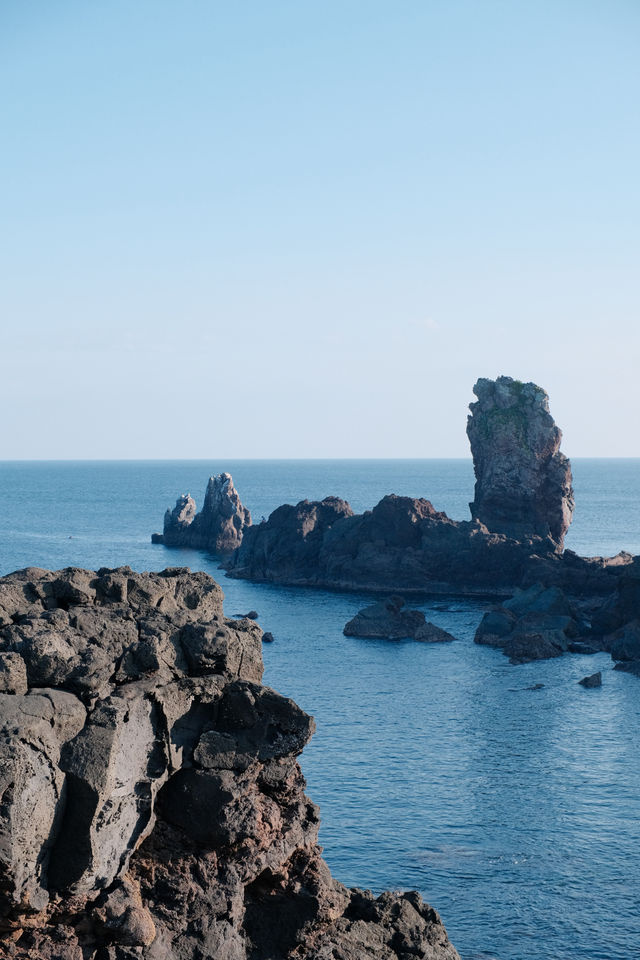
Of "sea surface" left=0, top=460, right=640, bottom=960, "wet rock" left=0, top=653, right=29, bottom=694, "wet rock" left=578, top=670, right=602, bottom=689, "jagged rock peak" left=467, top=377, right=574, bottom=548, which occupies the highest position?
"jagged rock peak" left=467, top=377, right=574, bottom=548

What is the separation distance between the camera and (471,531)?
409 feet

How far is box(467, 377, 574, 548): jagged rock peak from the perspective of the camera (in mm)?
132375

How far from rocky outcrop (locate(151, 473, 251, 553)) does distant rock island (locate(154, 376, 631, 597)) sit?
2736 cm

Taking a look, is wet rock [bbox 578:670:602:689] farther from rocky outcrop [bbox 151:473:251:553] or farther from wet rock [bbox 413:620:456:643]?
rocky outcrop [bbox 151:473:251:553]

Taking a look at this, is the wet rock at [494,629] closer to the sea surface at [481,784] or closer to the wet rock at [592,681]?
the sea surface at [481,784]

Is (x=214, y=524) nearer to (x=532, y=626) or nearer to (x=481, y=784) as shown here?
(x=532, y=626)

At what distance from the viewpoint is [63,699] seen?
64.1 ft

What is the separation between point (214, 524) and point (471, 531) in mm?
64454

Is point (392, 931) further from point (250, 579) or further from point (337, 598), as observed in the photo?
point (250, 579)

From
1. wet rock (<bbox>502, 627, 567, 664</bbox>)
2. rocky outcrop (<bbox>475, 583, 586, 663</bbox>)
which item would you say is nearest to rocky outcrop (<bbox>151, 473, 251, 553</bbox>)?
rocky outcrop (<bbox>475, 583, 586, 663</bbox>)

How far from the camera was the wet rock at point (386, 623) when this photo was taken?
99188mm

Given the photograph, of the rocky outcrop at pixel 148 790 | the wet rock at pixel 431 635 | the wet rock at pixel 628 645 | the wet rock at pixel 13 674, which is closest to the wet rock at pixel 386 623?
the wet rock at pixel 431 635

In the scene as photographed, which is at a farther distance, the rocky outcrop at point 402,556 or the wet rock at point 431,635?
the rocky outcrop at point 402,556

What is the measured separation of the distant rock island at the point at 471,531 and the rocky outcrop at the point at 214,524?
27.4 meters
